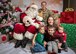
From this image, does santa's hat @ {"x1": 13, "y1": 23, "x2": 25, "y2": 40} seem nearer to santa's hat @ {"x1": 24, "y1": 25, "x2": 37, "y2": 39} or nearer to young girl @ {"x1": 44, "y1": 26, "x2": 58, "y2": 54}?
santa's hat @ {"x1": 24, "y1": 25, "x2": 37, "y2": 39}

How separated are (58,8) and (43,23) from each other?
768 mm

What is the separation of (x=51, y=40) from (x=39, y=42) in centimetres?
12

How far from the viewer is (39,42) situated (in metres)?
1.56

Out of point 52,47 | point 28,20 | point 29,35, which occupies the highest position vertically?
point 28,20

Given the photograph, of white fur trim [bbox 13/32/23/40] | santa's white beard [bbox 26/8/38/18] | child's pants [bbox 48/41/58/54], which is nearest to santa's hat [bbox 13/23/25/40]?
white fur trim [bbox 13/32/23/40]

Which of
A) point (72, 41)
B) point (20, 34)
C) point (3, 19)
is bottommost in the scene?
point (72, 41)

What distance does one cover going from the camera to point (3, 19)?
1793 mm

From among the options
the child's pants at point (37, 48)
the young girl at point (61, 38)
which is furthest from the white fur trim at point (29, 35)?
the young girl at point (61, 38)

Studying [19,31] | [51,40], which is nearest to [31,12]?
[19,31]

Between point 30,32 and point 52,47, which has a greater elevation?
point 30,32

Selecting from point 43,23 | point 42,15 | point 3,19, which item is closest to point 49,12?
point 42,15

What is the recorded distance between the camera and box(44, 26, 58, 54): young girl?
155 cm

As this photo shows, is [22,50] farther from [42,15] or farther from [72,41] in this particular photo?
[72,41]

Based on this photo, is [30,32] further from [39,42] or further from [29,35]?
[39,42]
